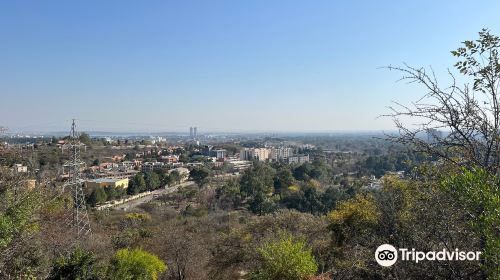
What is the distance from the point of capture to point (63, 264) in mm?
7527

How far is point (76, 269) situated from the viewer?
7523 mm

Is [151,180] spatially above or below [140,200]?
above

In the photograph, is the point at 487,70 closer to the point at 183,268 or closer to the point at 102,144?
the point at 183,268

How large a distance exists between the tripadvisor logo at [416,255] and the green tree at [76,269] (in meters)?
5.31

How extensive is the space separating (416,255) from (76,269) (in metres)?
6.04

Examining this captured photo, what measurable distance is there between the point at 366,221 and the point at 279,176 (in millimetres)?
25176

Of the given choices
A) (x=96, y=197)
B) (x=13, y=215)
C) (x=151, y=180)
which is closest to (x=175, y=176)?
(x=151, y=180)

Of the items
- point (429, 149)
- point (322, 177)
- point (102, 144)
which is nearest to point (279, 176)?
point (322, 177)

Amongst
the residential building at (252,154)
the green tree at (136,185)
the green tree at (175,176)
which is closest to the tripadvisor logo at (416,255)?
the green tree at (136,185)

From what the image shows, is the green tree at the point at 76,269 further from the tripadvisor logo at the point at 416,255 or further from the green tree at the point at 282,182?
the green tree at the point at 282,182

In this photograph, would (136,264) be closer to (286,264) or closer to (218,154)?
(286,264)

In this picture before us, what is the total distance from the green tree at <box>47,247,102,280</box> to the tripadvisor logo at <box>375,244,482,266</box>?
17.4 feet

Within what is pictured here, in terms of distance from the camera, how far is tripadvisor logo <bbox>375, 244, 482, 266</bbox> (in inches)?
140

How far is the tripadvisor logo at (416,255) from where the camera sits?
3.57m
